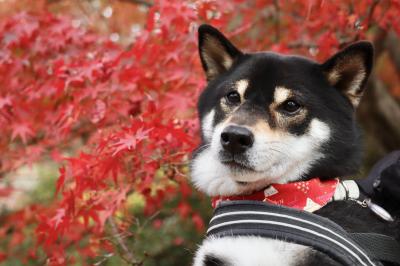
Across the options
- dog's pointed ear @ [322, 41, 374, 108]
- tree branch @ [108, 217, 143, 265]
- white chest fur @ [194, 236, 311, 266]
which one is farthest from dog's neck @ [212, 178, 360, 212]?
tree branch @ [108, 217, 143, 265]

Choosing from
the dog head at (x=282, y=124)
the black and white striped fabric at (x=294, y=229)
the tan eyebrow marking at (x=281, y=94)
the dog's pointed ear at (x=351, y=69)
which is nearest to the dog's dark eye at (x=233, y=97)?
the dog head at (x=282, y=124)

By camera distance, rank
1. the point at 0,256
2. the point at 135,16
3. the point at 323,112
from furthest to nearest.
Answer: the point at 135,16 → the point at 0,256 → the point at 323,112

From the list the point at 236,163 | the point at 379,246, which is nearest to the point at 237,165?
the point at 236,163

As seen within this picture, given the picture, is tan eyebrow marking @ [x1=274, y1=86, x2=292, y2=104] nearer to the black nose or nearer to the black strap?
the black nose

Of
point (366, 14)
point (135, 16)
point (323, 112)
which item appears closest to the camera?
point (323, 112)

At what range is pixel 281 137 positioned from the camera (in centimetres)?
279

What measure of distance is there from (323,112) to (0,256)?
12.7 feet

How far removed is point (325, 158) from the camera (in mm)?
2830

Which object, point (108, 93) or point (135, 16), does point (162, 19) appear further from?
point (135, 16)

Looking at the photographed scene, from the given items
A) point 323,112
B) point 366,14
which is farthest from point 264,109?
point 366,14

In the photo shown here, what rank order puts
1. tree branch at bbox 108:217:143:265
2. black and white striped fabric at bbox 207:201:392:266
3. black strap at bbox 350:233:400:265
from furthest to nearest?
tree branch at bbox 108:217:143:265 → black strap at bbox 350:233:400:265 → black and white striped fabric at bbox 207:201:392:266

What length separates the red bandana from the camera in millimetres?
2670

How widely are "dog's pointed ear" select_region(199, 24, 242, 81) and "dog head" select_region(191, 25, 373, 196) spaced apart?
0.22m

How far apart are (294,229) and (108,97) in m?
1.80
